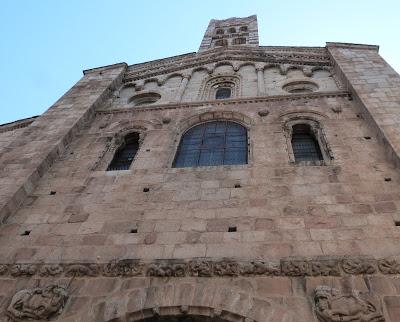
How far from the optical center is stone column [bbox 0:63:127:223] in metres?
7.69

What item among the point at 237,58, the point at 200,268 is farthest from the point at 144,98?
the point at 200,268

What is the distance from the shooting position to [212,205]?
22.7ft

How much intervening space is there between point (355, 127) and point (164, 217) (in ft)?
16.5

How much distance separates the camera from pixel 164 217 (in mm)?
6781

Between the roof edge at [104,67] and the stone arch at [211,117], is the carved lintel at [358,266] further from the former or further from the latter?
the roof edge at [104,67]

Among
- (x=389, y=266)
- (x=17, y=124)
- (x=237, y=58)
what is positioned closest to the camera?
(x=389, y=266)

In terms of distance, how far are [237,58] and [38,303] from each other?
1146cm

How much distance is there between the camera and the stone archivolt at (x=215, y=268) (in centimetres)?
528

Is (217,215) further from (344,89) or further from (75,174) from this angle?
(344,89)

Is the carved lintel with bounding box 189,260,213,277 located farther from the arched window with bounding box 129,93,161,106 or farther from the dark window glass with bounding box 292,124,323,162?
the arched window with bounding box 129,93,161,106

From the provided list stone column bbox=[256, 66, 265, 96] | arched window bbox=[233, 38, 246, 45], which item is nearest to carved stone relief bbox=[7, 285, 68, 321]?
stone column bbox=[256, 66, 265, 96]

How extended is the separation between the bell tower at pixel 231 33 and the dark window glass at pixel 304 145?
464 inches

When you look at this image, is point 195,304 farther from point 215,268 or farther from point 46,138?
point 46,138

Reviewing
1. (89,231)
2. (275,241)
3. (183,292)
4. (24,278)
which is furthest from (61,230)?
(275,241)
